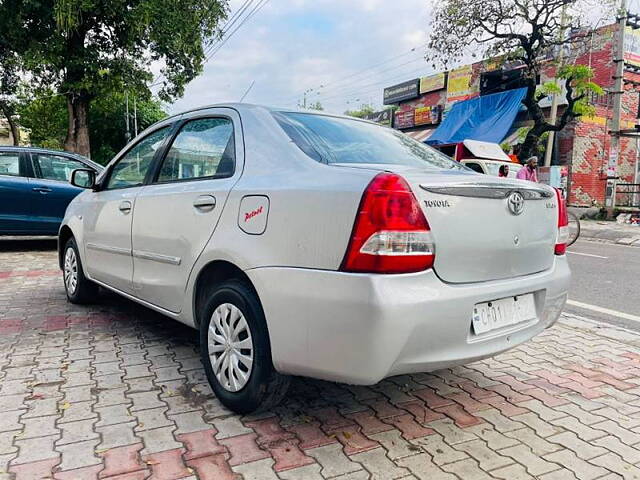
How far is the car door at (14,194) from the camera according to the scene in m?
7.70

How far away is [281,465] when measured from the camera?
212 cm

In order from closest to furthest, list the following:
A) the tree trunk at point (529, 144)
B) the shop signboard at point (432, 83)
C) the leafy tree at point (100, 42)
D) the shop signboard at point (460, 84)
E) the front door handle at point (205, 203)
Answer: the front door handle at point (205, 203) < the leafy tree at point (100, 42) < the tree trunk at point (529, 144) < the shop signboard at point (460, 84) < the shop signboard at point (432, 83)

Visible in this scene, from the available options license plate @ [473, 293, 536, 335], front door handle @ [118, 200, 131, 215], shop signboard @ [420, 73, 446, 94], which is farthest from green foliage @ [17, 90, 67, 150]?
license plate @ [473, 293, 536, 335]

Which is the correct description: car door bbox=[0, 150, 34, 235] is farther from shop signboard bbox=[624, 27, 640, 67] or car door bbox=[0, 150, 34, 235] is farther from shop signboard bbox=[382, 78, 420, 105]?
shop signboard bbox=[382, 78, 420, 105]

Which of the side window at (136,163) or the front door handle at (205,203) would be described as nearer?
the front door handle at (205,203)

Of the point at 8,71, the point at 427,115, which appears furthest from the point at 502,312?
the point at 427,115

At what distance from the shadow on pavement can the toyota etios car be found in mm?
6498

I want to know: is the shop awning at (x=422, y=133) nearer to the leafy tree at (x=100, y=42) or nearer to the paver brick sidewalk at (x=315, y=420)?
the leafy tree at (x=100, y=42)

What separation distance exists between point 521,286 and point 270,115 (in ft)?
5.09

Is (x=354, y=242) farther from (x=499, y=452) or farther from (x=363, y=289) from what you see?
(x=499, y=452)

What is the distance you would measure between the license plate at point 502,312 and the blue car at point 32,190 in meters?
6.82

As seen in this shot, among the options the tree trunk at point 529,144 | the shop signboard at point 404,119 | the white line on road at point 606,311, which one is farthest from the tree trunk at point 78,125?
the shop signboard at point 404,119

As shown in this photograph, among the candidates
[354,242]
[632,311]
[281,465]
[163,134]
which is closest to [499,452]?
[281,465]

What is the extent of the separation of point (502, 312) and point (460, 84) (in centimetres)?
2165
